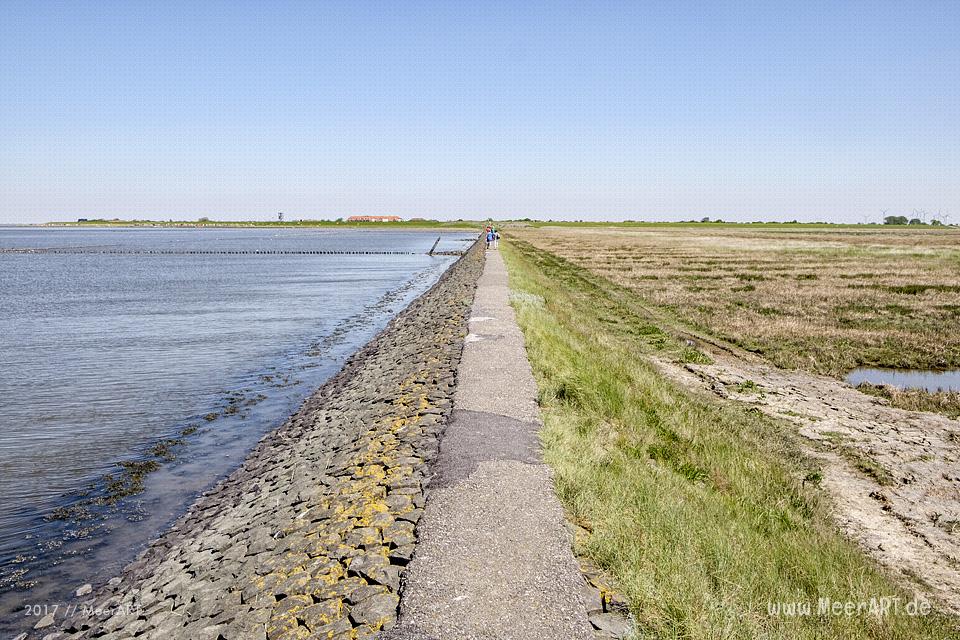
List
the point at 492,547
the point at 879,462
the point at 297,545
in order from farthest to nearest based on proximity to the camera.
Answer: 1. the point at 879,462
2. the point at 297,545
3. the point at 492,547

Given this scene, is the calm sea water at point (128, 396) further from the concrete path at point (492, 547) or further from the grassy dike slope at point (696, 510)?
the grassy dike slope at point (696, 510)

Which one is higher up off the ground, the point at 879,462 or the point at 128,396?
the point at 879,462

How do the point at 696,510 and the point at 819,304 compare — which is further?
the point at 819,304

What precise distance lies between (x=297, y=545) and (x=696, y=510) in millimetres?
4399

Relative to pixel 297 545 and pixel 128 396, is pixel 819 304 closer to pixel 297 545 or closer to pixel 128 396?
pixel 297 545

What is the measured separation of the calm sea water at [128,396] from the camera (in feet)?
27.8

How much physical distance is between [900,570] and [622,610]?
163 inches

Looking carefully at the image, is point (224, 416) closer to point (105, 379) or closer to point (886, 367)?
point (105, 379)

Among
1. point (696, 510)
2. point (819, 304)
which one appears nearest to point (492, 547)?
point (696, 510)

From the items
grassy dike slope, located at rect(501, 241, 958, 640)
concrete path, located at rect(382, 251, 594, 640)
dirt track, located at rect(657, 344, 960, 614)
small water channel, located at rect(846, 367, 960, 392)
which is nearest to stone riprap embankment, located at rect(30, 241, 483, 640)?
concrete path, located at rect(382, 251, 594, 640)

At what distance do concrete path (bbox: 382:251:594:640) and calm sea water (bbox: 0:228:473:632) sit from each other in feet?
15.7

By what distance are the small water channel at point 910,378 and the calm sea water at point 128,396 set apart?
1459 cm

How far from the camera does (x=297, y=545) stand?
6289 mm

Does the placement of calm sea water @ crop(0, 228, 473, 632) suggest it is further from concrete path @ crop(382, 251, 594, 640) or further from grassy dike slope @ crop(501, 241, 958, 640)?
grassy dike slope @ crop(501, 241, 958, 640)
